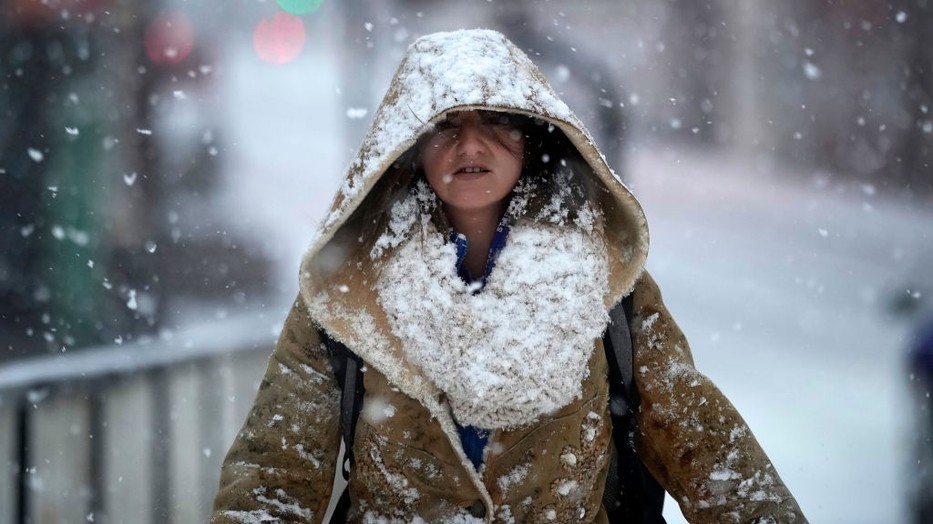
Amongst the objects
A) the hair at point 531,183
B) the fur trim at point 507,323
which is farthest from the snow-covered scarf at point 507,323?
the hair at point 531,183

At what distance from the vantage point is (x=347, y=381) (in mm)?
1824

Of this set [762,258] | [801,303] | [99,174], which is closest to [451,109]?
[99,174]

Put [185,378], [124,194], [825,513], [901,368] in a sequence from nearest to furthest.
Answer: [185,378], [825,513], [124,194], [901,368]

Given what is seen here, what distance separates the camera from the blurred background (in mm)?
4223

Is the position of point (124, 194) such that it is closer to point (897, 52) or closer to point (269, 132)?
point (269, 132)

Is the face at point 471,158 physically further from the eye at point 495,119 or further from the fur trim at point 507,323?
the fur trim at point 507,323

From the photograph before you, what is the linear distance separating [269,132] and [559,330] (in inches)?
255

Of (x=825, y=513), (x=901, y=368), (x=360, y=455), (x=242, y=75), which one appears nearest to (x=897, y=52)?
(x=901, y=368)

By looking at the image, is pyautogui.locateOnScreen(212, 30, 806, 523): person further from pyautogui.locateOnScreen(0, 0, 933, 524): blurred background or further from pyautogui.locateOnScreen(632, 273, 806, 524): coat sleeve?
pyautogui.locateOnScreen(0, 0, 933, 524): blurred background

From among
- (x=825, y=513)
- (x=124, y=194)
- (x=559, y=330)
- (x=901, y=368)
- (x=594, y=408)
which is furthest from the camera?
(x=901, y=368)

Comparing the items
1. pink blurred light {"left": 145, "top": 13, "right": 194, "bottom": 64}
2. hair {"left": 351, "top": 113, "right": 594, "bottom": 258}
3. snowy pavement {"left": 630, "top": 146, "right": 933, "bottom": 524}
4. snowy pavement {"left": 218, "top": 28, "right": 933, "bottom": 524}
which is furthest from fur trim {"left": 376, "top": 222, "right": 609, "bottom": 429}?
pink blurred light {"left": 145, "top": 13, "right": 194, "bottom": 64}

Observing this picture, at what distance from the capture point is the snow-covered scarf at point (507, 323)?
1.64m

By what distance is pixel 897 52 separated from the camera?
21.0ft

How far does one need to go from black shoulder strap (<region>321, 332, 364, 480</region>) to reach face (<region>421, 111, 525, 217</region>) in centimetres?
41
